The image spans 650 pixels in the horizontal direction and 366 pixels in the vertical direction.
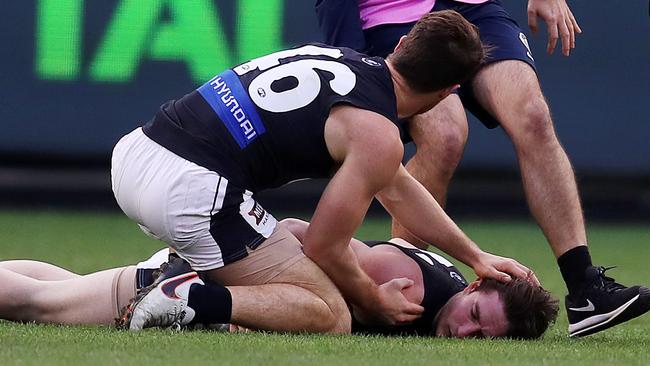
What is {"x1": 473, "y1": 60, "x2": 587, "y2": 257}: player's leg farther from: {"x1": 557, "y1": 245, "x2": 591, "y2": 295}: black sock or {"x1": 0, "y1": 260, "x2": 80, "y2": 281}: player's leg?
{"x1": 0, "y1": 260, "x2": 80, "y2": 281}: player's leg

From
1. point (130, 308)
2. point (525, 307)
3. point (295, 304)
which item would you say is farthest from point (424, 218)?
point (130, 308)

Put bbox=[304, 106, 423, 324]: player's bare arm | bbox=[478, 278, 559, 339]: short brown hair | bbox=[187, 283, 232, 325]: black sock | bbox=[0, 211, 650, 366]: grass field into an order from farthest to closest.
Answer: bbox=[478, 278, 559, 339]: short brown hair → bbox=[187, 283, 232, 325]: black sock → bbox=[304, 106, 423, 324]: player's bare arm → bbox=[0, 211, 650, 366]: grass field

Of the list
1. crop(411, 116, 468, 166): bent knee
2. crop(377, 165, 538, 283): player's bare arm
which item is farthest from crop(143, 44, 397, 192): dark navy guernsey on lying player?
crop(411, 116, 468, 166): bent knee

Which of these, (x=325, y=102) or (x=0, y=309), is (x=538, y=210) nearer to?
(x=325, y=102)

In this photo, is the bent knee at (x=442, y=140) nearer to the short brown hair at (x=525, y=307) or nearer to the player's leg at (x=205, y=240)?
the short brown hair at (x=525, y=307)

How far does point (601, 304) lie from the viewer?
14.7 feet

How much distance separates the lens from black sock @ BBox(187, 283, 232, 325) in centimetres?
425

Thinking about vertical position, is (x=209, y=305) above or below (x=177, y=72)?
above

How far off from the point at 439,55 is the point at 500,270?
0.74 metres

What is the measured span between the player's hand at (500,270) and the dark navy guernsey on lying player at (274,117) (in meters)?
0.59

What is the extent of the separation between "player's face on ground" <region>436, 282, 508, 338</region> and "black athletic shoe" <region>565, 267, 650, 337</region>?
275mm

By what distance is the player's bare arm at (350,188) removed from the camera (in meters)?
4.15

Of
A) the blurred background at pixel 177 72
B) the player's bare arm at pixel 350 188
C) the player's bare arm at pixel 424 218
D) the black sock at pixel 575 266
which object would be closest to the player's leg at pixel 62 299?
the player's bare arm at pixel 350 188

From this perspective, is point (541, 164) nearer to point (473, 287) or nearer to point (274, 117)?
point (473, 287)
